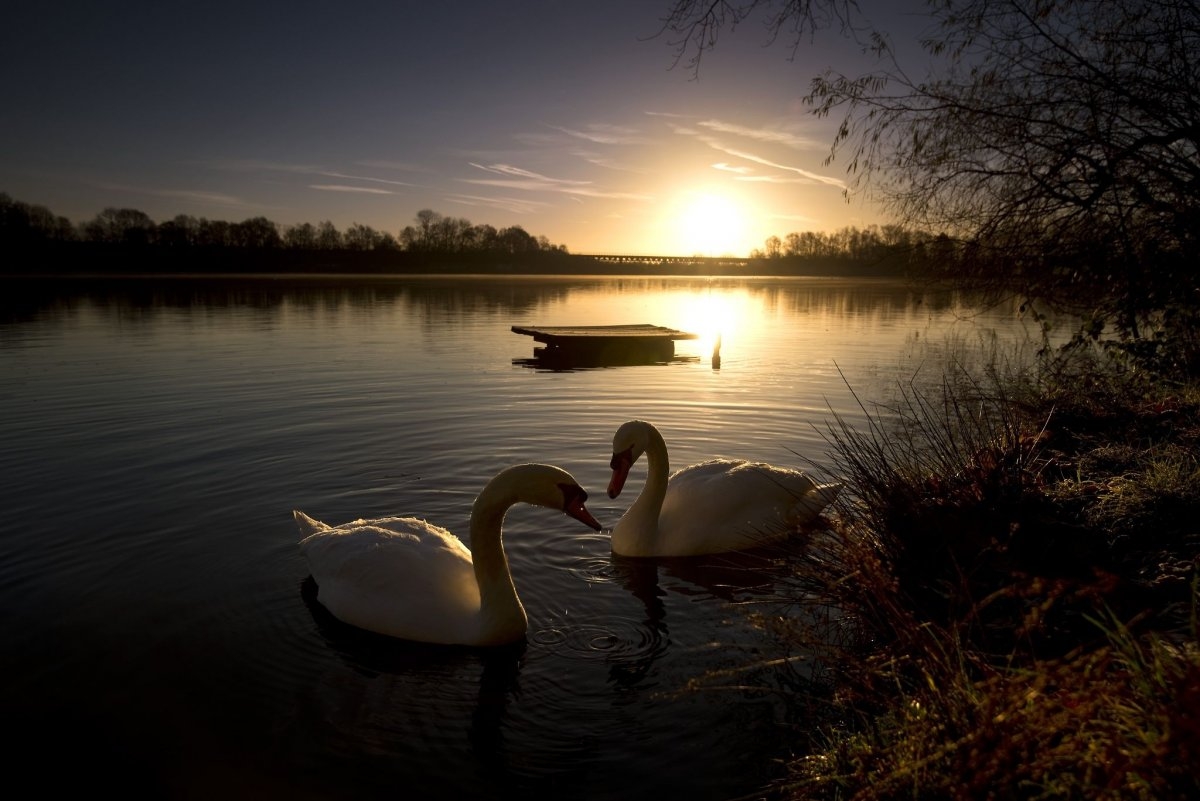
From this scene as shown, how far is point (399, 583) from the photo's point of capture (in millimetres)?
5566

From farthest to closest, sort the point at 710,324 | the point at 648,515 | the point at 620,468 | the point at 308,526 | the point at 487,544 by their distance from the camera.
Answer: the point at 710,324 < the point at 648,515 < the point at 620,468 < the point at 308,526 < the point at 487,544

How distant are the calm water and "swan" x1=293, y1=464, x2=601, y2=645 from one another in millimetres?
194

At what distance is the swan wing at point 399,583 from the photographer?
5438 millimetres

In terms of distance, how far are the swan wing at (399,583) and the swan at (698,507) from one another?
1847 mm

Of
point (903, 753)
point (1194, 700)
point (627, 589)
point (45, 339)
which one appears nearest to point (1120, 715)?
point (1194, 700)

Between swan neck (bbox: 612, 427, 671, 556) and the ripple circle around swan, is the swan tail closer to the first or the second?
the ripple circle around swan

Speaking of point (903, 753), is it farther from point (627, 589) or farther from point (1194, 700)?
point (627, 589)

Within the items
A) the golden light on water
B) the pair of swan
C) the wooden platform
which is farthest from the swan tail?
the golden light on water

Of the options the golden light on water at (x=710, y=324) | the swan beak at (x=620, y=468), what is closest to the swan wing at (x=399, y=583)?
the swan beak at (x=620, y=468)

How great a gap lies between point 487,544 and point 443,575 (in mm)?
564

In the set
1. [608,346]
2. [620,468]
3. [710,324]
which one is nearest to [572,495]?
[620,468]

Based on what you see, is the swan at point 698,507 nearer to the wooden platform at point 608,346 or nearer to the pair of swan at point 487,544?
the pair of swan at point 487,544

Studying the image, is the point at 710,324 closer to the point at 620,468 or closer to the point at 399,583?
the point at 620,468

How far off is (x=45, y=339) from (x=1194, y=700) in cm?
2941
